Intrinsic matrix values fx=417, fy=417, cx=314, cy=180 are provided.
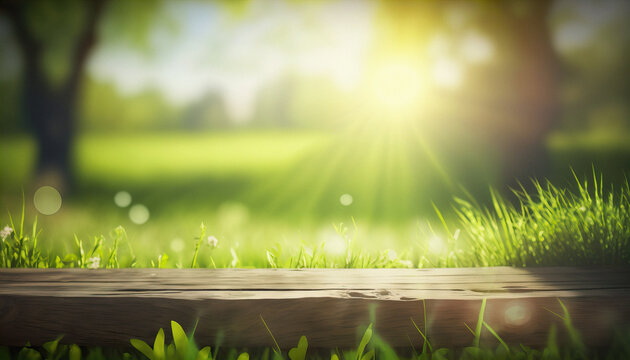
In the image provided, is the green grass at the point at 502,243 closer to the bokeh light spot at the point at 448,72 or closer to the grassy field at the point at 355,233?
the grassy field at the point at 355,233

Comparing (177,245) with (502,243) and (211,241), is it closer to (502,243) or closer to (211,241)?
(211,241)

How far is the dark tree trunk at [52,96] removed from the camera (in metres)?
5.68

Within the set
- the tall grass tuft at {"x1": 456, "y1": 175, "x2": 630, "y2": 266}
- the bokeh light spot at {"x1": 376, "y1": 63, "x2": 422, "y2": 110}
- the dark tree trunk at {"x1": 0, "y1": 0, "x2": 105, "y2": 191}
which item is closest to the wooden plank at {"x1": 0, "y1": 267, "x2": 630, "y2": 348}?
→ the tall grass tuft at {"x1": 456, "y1": 175, "x2": 630, "y2": 266}

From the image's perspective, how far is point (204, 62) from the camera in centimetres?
1186

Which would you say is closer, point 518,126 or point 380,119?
point 518,126

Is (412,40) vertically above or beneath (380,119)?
above

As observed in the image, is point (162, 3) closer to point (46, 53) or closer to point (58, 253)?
point (46, 53)

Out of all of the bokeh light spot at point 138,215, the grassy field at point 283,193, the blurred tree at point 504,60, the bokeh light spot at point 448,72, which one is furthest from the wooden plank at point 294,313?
the bokeh light spot at point 448,72

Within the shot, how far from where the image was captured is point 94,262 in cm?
238

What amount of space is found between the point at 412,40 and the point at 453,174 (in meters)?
2.17

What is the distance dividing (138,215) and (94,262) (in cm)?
195

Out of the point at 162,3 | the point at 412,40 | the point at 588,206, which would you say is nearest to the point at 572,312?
the point at 588,206

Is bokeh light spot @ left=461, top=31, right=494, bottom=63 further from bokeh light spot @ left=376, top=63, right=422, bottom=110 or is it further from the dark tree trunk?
the dark tree trunk

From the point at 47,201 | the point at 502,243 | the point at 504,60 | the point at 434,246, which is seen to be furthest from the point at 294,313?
the point at 504,60
